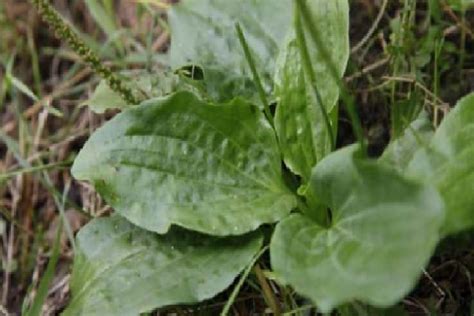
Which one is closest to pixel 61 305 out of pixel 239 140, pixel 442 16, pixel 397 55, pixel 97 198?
pixel 97 198

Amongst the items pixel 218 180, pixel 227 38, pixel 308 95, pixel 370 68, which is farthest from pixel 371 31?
pixel 218 180

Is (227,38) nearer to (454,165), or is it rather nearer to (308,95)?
(308,95)

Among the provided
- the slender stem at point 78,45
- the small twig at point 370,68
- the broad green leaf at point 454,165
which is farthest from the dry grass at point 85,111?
the slender stem at point 78,45

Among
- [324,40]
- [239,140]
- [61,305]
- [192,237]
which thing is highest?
[324,40]

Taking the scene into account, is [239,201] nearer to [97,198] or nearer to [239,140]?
[239,140]

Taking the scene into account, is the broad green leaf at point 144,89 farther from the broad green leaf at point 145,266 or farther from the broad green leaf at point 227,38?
the broad green leaf at point 145,266

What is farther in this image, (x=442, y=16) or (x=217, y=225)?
(x=442, y=16)
